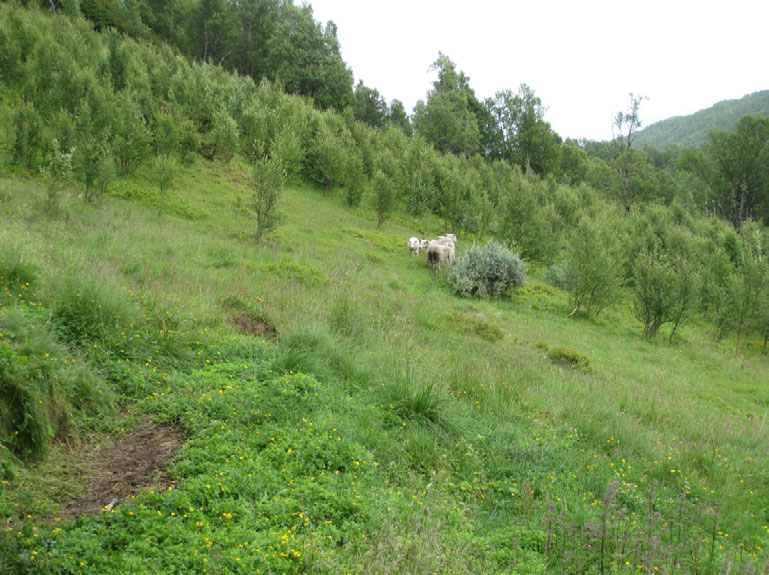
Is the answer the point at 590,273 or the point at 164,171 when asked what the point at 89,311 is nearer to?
the point at 164,171

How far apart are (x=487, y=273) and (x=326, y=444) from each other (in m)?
18.9

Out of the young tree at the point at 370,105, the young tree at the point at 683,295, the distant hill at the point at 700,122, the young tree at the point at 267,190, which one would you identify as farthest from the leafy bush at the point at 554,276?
the distant hill at the point at 700,122

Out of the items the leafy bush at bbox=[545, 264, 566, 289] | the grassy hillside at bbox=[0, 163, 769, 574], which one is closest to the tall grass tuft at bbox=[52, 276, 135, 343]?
the grassy hillside at bbox=[0, 163, 769, 574]

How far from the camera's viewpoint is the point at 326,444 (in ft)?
16.0

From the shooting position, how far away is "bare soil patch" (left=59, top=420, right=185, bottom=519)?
3768 mm

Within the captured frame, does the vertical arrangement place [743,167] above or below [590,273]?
above

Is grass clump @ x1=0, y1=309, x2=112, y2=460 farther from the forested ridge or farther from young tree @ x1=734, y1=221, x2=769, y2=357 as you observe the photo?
young tree @ x1=734, y1=221, x2=769, y2=357

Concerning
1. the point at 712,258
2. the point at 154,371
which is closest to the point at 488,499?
the point at 154,371

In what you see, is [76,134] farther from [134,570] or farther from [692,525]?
[692,525]

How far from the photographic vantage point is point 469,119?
5712 centimetres

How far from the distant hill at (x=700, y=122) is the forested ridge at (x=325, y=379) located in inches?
4349

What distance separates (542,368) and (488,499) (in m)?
6.18

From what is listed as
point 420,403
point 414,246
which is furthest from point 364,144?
point 420,403

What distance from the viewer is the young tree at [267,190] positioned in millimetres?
19312
